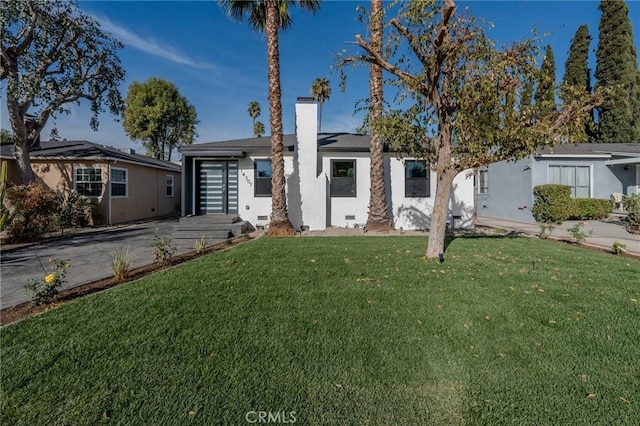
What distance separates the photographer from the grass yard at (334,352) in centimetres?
230

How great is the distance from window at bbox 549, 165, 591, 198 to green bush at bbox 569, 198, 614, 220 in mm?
1075

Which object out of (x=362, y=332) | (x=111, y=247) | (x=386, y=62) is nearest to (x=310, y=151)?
(x=386, y=62)

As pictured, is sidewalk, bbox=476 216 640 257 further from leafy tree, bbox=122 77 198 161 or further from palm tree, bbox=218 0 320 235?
leafy tree, bbox=122 77 198 161

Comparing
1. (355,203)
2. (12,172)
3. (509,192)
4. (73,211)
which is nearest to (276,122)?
(355,203)

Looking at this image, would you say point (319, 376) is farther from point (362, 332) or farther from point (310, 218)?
point (310, 218)

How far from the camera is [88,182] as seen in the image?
1400 cm

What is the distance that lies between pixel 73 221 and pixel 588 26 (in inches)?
1729

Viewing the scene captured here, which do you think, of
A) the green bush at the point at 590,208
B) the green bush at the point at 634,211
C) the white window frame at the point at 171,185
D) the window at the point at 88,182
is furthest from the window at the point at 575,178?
the window at the point at 88,182

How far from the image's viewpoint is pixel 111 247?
8617 millimetres

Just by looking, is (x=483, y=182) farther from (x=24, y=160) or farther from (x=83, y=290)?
(x=24, y=160)

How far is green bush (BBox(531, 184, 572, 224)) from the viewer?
14.0 m

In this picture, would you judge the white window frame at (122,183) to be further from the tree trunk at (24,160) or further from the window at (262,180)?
the window at (262,180)

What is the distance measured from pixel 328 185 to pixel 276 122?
11.4 feet

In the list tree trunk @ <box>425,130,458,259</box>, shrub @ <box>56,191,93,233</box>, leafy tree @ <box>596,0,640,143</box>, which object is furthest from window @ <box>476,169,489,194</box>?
shrub @ <box>56,191,93,233</box>
